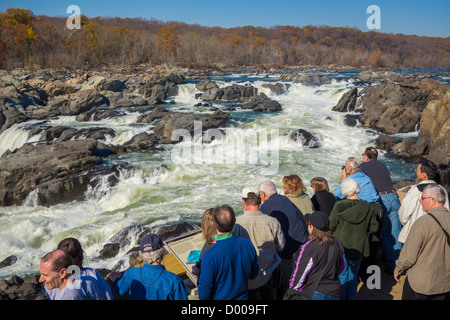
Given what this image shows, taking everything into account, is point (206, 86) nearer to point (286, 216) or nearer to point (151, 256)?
point (286, 216)

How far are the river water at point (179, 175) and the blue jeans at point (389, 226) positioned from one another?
5.67 metres

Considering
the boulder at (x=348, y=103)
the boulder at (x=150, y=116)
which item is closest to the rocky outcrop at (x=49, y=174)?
the boulder at (x=150, y=116)

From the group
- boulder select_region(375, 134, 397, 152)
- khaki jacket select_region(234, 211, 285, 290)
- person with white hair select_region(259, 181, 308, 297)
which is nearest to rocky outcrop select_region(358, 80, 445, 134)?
boulder select_region(375, 134, 397, 152)

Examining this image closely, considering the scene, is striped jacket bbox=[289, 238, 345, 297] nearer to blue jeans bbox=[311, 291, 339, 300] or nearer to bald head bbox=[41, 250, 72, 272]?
blue jeans bbox=[311, 291, 339, 300]

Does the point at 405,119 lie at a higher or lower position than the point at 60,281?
higher

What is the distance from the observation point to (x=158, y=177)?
43.9 ft

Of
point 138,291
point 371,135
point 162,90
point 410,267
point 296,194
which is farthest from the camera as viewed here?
point 162,90

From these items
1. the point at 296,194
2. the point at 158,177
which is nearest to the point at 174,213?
the point at 158,177

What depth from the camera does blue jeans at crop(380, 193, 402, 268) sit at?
5050mm

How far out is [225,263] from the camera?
2924 mm

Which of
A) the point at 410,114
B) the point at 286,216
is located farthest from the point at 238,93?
the point at 286,216

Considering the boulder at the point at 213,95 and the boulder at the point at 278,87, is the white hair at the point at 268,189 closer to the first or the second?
the boulder at the point at 213,95
